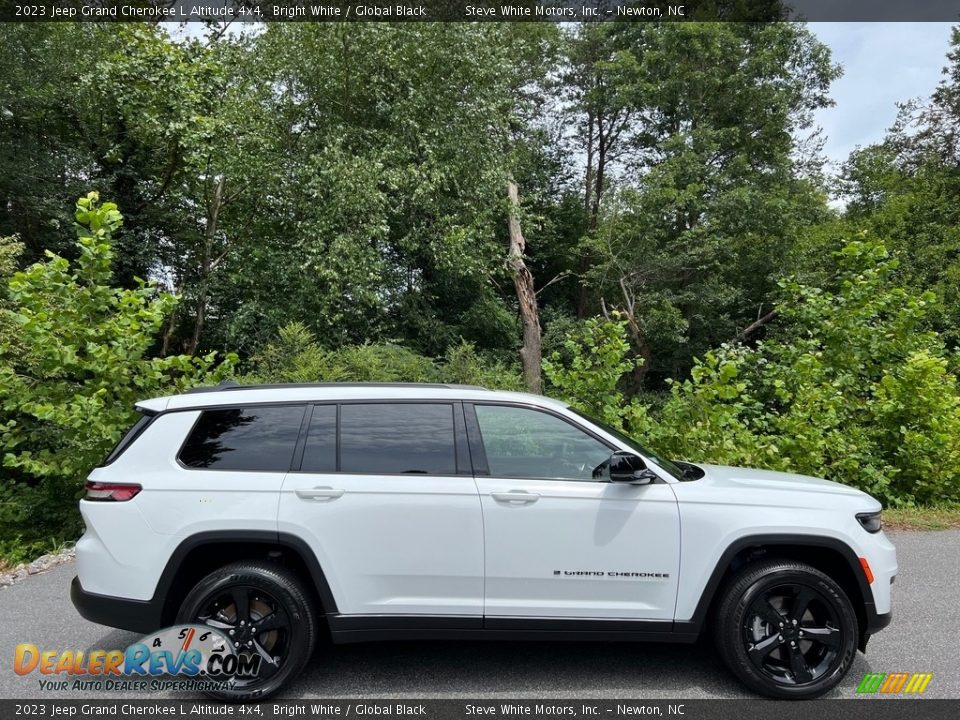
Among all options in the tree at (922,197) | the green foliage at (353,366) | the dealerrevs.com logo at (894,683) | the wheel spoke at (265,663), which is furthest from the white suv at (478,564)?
the tree at (922,197)

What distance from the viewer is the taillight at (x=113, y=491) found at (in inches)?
151

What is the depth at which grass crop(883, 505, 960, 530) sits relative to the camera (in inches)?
301

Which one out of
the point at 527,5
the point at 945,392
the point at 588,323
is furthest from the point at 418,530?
the point at 527,5

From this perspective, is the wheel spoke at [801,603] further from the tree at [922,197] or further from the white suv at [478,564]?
the tree at [922,197]

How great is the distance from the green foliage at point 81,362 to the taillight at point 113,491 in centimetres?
396

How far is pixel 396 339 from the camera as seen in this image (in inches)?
604

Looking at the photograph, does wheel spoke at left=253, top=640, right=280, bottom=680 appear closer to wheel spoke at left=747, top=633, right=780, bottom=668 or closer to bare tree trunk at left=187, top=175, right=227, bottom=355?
wheel spoke at left=747, top=633, right=780, bottom=668

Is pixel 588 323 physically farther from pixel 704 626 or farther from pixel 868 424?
pixel 704 626

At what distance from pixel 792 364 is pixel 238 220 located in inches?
587

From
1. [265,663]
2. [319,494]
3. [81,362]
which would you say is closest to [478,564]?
[319,494]

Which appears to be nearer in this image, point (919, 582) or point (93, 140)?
point (919, 582)

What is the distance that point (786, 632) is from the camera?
3.76 m

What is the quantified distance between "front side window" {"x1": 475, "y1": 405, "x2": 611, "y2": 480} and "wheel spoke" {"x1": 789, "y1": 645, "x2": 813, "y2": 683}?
1431mm

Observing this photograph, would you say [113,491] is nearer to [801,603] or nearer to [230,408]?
[230,408]
